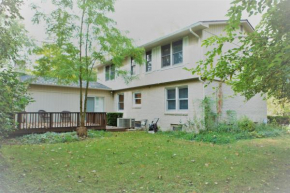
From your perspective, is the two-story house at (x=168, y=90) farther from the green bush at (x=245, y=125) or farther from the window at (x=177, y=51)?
the green bush at (x=245, y=125)

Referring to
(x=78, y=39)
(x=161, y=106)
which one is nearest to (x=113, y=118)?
(x=161, y=106)

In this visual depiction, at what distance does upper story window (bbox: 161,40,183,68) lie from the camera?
1102cm

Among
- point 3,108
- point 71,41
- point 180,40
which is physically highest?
point 180,40

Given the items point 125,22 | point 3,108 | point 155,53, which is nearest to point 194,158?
point 3,108

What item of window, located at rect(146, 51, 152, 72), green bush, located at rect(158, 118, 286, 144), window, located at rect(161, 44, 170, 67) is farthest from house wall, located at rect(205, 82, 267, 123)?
window, located at rect(146, 51, 152, 72)

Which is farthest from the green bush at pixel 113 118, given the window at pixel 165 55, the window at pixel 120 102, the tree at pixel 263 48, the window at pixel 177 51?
the tree at pixel 263 48

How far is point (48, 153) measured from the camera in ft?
19.0

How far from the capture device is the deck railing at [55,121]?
9.03 m

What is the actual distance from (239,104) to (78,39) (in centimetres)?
950

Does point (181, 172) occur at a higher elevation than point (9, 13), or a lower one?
lower

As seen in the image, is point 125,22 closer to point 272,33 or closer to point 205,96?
point 205,96

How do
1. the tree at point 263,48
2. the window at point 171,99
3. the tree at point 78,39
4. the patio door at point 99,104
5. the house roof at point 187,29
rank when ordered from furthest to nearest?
1. the patio door at point 99,104
2. the window at point 171,99
3. the house roof at point 187,29
4. the tree at point 78,39
5. the tree at point 263,48

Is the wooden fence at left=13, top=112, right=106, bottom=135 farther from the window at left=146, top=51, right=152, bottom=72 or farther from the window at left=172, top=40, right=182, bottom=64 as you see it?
the window at left=172, top=40, right=182, bottom=64

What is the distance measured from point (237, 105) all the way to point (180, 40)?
501 cm
